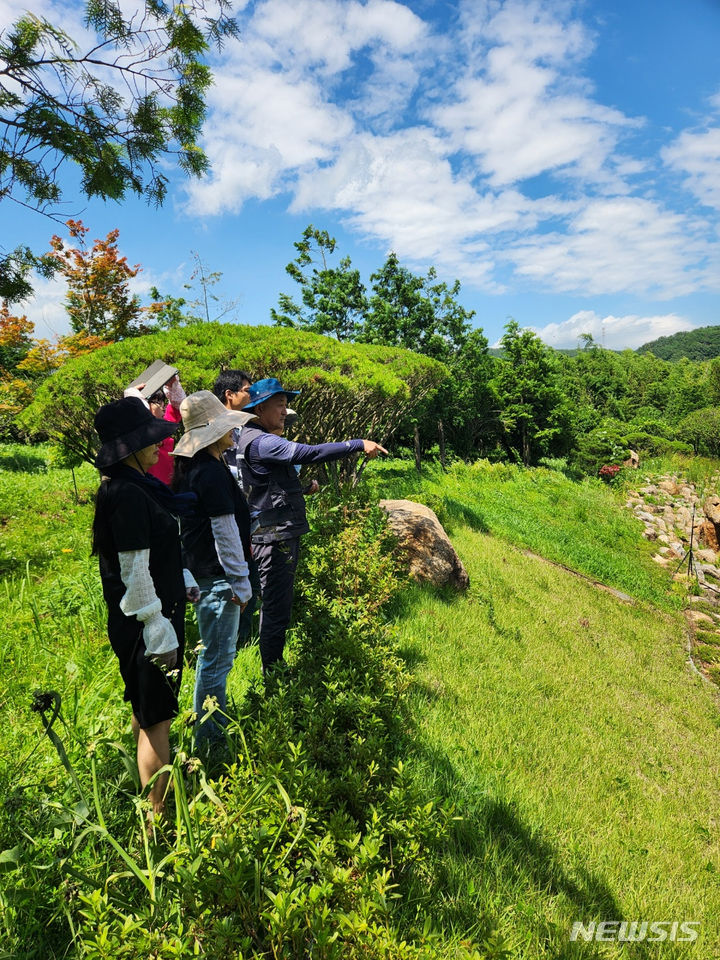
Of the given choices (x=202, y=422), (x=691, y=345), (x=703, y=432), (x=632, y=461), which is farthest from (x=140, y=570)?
(x=691, y=345)

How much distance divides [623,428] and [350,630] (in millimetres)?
30693

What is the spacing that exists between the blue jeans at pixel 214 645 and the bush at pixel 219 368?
142 inches

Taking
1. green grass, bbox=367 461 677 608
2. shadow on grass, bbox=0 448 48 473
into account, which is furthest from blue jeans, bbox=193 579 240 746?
shadow on grass, bbox=0 448 48 473

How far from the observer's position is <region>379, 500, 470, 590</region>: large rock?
549 cm

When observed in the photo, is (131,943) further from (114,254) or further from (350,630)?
(114,254)

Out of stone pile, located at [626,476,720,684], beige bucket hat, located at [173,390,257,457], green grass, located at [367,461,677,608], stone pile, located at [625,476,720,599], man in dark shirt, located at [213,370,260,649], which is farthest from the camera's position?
stone pile, located at [625,476,720,599]

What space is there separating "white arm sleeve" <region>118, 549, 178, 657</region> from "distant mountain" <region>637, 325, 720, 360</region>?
126 meters

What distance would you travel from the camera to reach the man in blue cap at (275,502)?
2770mm

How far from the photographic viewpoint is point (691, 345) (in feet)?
384

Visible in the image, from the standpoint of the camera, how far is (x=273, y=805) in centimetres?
155

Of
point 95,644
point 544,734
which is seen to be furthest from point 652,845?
point 95,644

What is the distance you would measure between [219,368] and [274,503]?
344cm

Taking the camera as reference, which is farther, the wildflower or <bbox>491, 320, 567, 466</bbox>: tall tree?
<bbox>491, 320, 567, 466</bbox>: tall tree

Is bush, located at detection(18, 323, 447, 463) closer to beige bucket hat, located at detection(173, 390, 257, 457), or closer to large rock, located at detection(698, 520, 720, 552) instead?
beige bucket hat, located at detection(173, 390, 257, 457)
